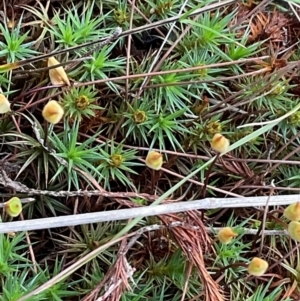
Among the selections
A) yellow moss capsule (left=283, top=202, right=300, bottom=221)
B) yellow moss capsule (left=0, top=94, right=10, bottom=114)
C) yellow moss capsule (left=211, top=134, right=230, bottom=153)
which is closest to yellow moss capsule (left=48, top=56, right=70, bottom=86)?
yellow moss capsule (left=0, top=94, right=10, bottom=114)

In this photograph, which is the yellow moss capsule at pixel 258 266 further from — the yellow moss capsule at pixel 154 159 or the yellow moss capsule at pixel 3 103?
the yellow moss capsule at pixel 3 103

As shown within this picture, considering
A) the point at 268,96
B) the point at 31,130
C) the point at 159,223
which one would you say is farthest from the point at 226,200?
the point at 31,130

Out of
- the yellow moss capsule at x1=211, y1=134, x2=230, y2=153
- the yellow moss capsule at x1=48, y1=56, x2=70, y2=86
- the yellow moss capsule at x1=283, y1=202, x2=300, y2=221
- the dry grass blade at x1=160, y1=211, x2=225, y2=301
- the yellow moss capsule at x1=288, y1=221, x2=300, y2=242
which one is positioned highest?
the yellow moss capsule at x1=48, y1=56, x2=70, y2=86

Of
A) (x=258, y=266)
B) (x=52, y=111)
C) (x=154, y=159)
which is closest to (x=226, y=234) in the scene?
(x=258, y=266)

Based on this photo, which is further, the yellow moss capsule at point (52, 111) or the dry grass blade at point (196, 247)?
the dry grass blade at point (196, 247)

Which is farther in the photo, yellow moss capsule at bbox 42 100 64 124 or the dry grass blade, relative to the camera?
the dry grass blade

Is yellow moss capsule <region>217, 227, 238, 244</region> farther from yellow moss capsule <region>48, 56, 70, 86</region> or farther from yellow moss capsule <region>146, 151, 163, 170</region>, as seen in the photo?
yellow moss capsule <region>48, 56, 70, 86</region>

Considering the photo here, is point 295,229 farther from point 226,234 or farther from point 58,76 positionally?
point 58,76

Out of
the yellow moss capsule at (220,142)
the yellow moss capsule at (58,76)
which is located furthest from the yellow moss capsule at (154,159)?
the yellow moss capsule at (58,76)

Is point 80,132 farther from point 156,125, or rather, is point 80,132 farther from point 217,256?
point 217,256

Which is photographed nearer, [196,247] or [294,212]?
[294,212]

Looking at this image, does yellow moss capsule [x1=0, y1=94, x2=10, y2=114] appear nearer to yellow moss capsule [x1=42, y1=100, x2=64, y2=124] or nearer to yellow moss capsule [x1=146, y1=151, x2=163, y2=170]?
yellow moss capsule [x1=42, y1=100, x2=64, y2=124]

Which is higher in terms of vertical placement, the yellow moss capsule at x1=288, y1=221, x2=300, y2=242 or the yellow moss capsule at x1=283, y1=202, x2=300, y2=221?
the yellow moss capsule at x1=283, y1=202, x2=300, y2=221
